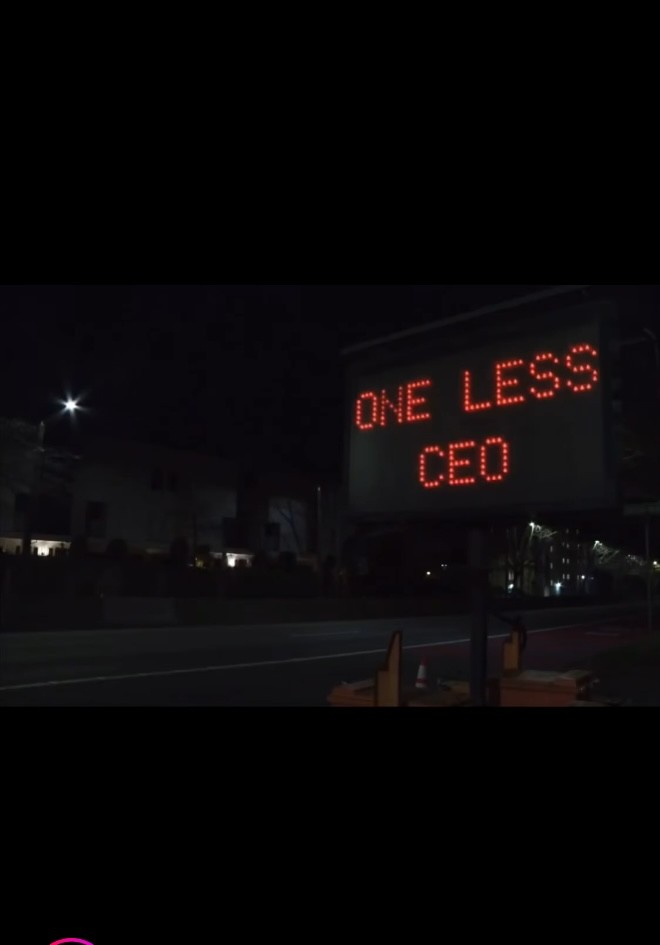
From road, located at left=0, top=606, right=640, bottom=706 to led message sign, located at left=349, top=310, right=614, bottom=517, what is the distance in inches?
225

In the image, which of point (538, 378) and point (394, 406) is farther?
point (394, 406)

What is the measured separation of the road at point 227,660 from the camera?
36.7 feet

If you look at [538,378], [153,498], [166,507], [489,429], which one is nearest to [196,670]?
[489,429]

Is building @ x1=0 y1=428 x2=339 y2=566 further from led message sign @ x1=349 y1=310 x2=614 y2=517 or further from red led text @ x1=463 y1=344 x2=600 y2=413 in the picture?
red led text @ x1=463 y1=344 x2=600 y2=413

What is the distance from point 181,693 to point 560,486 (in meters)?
7.81

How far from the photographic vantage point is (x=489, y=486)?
5.22 metres

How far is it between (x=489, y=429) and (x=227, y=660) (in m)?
11.8

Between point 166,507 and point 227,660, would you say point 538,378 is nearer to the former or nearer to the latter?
point 227,660

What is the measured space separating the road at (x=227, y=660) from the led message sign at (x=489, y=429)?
572 cm

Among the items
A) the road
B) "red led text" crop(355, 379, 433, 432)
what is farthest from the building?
"red led text" crop(355, 379, 433, 432)

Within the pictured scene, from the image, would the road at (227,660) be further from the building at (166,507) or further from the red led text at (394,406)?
the building at (166,507)

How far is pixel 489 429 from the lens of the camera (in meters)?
5.21

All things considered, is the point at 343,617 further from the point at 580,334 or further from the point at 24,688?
the point at 580,334

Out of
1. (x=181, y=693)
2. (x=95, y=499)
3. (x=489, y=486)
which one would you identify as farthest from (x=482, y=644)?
(x=95, y=499)
